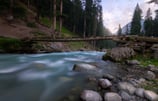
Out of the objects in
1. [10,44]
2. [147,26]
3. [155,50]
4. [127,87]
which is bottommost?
[127,87]

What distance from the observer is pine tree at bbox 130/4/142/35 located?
49.3 meters

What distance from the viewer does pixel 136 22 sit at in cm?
5103

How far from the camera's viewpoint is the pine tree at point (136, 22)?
162ft

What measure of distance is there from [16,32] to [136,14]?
4611 cm

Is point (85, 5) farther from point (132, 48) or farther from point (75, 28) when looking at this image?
point (132, 48)

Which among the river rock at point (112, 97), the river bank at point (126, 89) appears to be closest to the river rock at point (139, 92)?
the river bank at point (126, 89)

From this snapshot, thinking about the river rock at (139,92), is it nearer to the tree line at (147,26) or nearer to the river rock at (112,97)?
the river rock at (112,97)

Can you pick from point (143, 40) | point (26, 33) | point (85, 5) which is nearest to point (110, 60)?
point (143, 40)

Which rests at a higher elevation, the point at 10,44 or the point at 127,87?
the point at 10,44

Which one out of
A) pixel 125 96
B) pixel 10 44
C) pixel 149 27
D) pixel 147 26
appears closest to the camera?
pixel 125 96

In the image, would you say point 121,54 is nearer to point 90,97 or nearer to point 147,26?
point 90,97

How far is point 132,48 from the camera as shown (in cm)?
1116

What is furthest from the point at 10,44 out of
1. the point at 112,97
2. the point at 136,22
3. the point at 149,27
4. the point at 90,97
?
the point at 136,22

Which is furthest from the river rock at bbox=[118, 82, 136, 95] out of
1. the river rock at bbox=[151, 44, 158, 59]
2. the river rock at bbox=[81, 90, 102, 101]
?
the river rock at bbox=[151, 44, 158, 59]
